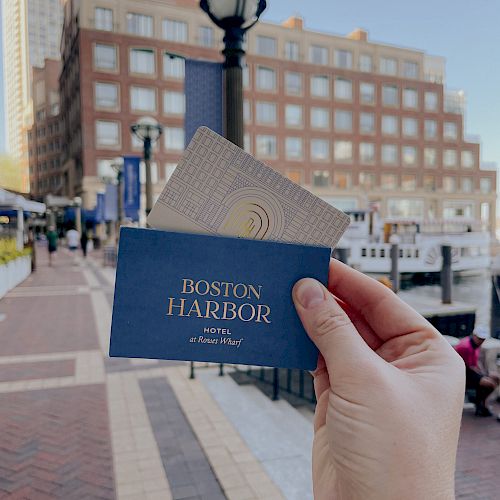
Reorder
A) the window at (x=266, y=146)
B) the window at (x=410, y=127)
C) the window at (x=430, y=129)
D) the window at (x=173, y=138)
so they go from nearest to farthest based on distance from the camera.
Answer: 1. the window at (x=173, y=138)
2. the window at (x=266, y=146)
3. the window at (x=410, y=127)
4. the window at (x=430, y=129)

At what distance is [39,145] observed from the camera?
299ft

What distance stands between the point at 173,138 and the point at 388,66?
2974 centimetres

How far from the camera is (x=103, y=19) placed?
4412cm

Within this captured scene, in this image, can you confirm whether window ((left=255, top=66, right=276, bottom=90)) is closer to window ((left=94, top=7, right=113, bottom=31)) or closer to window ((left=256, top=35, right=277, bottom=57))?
window ((left=256, top=35, right=277, bottom=57))

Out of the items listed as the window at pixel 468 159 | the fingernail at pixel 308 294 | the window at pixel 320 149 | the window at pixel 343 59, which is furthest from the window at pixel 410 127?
the fingernail at pixel 308 294

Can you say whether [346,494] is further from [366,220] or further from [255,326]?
[366,220]

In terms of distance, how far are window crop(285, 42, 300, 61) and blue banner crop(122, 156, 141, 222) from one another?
41.0 metres

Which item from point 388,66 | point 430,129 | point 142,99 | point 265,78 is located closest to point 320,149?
point 265,78

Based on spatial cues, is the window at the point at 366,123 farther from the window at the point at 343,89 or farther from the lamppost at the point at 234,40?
the lamppost at the point at 234,40

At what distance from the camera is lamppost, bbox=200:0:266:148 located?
424cm

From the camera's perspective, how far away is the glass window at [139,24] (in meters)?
45.2

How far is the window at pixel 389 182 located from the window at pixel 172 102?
25012 mm

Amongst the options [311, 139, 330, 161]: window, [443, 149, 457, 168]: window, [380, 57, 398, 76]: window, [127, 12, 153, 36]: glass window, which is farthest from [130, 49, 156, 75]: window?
[443, 149, 457, 168]: window

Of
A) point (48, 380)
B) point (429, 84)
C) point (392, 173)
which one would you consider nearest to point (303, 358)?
point (48, 380)
